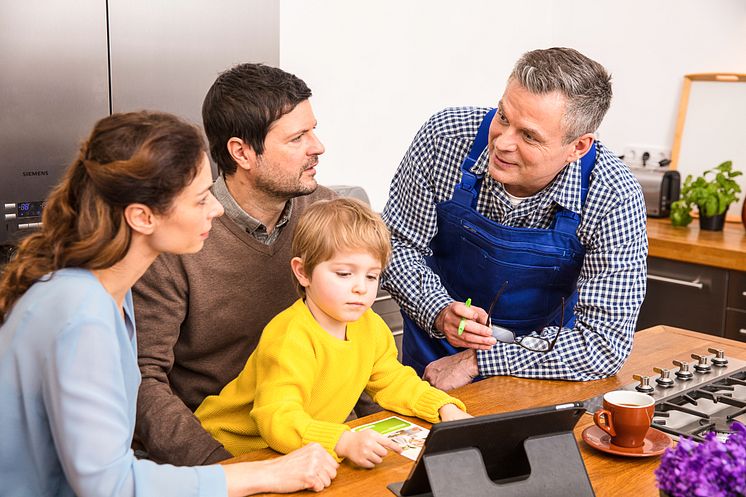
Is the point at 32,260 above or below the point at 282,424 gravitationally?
above

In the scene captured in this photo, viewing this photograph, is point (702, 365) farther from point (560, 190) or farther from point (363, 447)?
point (363, 447)

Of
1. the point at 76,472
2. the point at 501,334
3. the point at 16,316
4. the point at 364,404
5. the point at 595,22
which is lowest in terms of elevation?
the point at 364,404

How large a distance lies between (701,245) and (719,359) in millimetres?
1720

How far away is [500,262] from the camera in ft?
7.25

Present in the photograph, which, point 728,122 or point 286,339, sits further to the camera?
point 728,122

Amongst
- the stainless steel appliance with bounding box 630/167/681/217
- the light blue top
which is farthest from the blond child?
the stainless steel appliance with bounding box 630/167/681/217

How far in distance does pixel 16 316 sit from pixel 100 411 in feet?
0.65

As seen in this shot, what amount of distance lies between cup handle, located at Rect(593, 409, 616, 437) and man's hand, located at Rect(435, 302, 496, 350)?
0.46m

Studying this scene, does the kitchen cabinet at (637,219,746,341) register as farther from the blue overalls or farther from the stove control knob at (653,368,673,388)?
the stove control knob at (653,368,673,388)

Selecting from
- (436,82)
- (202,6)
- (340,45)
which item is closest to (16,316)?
(202,6)

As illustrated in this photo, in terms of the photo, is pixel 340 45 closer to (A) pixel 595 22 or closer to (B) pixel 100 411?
(A) pixel 595 22

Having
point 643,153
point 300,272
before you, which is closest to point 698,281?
point 643,153

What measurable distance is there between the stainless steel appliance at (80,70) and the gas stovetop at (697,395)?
174cm

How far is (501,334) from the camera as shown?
2238mm
